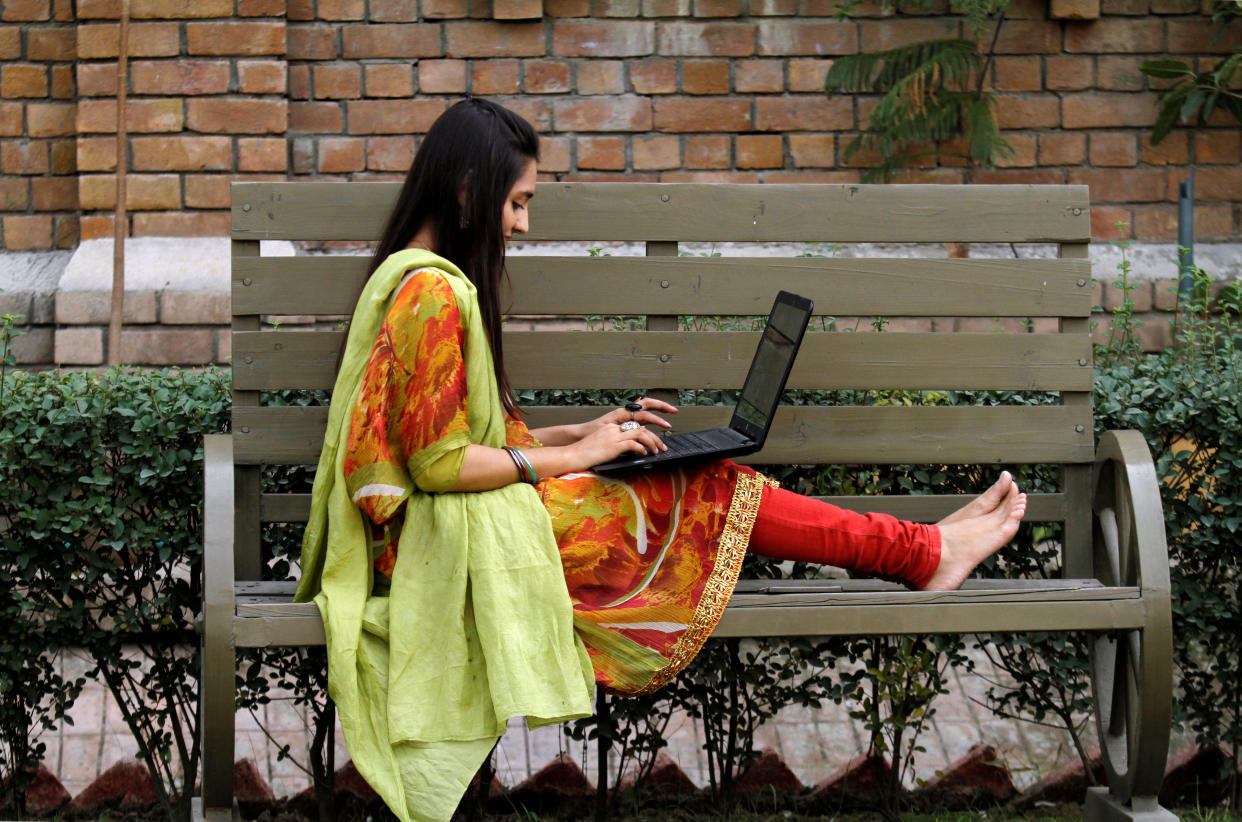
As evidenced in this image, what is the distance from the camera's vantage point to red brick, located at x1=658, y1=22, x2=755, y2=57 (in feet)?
16.2

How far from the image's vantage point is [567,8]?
4.91 meters

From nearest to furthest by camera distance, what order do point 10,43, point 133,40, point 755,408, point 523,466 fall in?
point 523,466 → point 755,408 → point 133,40 → point 10,43

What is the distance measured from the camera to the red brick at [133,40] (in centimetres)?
463

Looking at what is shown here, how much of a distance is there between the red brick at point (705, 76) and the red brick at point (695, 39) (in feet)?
0.11

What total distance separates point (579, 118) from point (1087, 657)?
2762 mm

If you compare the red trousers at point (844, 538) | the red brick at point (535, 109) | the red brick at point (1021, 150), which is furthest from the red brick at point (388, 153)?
the red trousers at point (844, 538)

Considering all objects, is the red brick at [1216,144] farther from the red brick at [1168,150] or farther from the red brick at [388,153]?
the red brick at [388,153]

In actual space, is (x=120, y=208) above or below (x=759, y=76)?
below

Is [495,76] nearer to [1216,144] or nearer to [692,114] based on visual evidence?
[692,114]

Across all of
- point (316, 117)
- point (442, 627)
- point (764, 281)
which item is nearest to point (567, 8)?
→ point (316, 117)

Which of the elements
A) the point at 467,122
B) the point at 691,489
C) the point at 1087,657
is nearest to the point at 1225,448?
the point at 1087,657

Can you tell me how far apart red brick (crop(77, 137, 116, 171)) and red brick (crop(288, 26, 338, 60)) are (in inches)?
28.1

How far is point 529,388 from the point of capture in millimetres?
2984

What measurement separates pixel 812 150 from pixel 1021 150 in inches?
31.6
